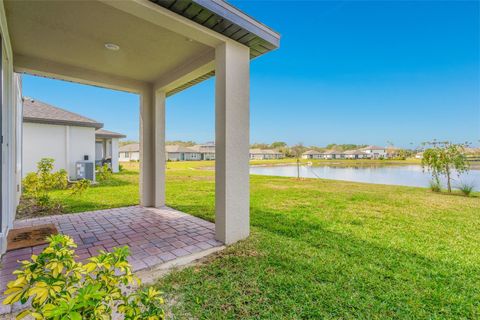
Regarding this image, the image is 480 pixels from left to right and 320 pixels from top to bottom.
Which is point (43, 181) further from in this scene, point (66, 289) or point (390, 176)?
point (390, 176)

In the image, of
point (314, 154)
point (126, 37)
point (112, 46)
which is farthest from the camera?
point (314, 154)

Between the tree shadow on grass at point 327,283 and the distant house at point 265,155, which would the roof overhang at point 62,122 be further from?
the distant house at point 265,155

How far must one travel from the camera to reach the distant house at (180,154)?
4742 cm

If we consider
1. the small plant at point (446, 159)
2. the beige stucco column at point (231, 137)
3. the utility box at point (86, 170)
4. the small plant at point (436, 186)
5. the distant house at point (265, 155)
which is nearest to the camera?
the beige stucco column at point (231, 137)

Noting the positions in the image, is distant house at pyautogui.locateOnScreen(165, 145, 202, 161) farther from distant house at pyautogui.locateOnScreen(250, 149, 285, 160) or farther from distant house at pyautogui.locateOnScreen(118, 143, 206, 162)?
distant house at pyautogui.locateOnScreen(250, 149, 285, 160)

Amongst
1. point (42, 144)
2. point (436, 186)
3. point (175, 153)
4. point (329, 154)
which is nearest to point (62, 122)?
point (42, 144)

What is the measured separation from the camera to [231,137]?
11.4 feet

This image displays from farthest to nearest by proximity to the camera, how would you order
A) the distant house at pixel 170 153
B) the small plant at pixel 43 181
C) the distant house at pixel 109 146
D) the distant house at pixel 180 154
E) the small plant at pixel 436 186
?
1. the distant house at pixel 180 154
2. the distant house at pixel 170 153
3. the distant house at pixel 109 146
4. the small plant at pixel 436 186
5. the small plant at pixel 43 181

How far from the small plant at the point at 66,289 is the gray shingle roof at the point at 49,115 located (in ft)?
38.1

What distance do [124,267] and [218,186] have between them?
96.2 inches

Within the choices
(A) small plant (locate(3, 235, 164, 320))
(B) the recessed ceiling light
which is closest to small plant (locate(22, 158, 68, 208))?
(B) the recessed ceiling light

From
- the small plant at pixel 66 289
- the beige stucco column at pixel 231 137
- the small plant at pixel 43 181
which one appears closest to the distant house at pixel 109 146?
the small plant at pixel 43 181

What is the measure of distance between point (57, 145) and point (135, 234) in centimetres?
947

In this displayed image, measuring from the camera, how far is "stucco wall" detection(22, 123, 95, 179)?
962 centimetres
